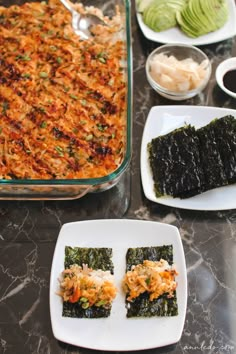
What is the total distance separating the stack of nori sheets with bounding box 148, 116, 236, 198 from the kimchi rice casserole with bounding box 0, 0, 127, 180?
221 mm

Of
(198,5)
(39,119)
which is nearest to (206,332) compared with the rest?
(39,119)

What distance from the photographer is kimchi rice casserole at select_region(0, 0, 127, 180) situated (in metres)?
2.07

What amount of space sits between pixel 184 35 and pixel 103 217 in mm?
1167

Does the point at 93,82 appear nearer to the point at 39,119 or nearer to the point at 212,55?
the point at 39,119

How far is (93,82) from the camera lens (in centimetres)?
230

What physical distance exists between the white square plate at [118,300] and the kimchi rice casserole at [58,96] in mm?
248

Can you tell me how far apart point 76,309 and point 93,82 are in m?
1.08

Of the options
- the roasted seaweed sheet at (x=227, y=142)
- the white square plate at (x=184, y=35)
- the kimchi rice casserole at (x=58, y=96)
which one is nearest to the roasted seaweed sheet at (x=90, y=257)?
the kimchi rice casserole at (x=58, y=96)

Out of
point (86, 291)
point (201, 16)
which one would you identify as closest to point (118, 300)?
point (86, 291)

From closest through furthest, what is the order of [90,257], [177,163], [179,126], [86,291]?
[86,291] → [90,257] → [177,163] → [179,126]

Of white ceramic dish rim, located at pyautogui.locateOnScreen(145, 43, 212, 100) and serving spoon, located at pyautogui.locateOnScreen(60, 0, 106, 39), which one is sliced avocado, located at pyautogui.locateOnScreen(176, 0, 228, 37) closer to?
white ceramic dish rim, located at pyautogui.locateOnScreen(145, 43, 212, 100)

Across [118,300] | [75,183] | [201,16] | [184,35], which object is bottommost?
Answer: [118,300]

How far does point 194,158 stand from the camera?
2.17 metres

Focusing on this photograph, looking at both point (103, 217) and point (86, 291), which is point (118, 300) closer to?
point (86, 291)
